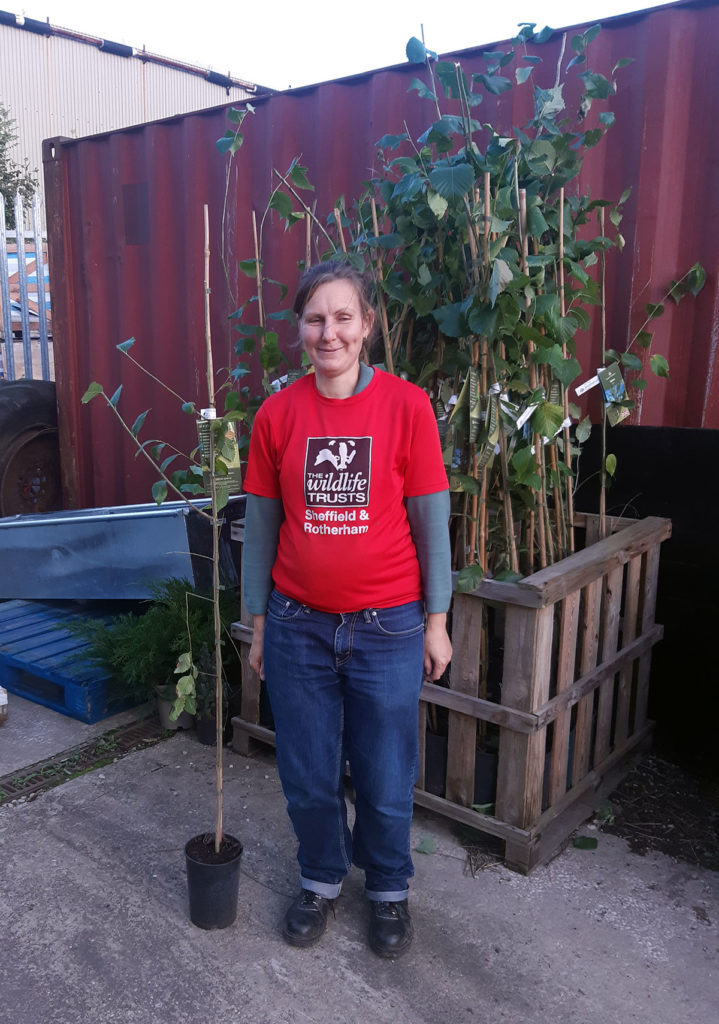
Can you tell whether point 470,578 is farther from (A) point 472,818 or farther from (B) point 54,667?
(B) point 54,667

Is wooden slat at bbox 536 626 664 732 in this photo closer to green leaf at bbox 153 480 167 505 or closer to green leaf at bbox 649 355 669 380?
green leaf at bbox 649 355 669 380

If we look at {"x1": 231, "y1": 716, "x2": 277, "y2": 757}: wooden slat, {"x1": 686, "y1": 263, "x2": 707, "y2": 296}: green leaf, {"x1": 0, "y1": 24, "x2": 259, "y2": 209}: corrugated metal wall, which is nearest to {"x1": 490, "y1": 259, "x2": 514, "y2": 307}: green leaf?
{"x1": 686, "y1": 263, "x2": 707, "y2": 296}: green leaf

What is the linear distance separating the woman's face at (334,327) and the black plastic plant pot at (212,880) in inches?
53.0

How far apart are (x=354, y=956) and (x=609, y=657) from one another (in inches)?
53.4

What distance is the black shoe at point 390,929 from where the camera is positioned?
226 centimetres

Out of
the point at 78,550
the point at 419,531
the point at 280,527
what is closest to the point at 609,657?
the point at 419,531

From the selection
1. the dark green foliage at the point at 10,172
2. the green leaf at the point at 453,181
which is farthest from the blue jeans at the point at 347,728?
the dark green foliage at the point at 10,172

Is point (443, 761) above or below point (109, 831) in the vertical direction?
above

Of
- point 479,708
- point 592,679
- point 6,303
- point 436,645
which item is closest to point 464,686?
point 479,708

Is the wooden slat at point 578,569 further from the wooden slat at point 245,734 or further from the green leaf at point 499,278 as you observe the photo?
the wooden slat at point 245,734

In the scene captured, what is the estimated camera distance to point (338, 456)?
2.04 metres

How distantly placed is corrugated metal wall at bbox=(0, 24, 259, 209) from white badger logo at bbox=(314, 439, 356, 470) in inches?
1011

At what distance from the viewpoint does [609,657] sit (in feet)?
9.87

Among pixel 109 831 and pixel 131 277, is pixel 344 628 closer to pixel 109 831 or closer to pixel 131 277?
pixel 109 831
